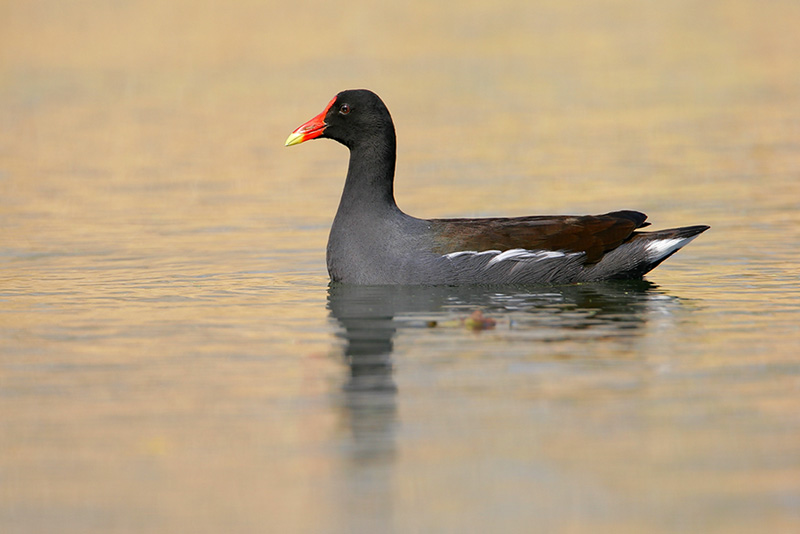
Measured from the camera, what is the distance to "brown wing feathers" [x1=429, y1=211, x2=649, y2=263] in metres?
11.3

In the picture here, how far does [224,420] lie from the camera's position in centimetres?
713

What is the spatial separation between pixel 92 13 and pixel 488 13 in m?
12.1

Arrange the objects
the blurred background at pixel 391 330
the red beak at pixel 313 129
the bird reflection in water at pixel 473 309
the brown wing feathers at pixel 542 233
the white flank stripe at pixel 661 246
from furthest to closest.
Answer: the red beak at pixel 313 129 < the white flank stripe at pixel 661 246 < the brown wing feathers at pixel 542 233 < the bird reflection in water at pixel 473 309 < the blurred background at pixel 391 330

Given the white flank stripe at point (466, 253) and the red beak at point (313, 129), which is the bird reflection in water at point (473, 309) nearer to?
the white flank stripe at point (466, 253)

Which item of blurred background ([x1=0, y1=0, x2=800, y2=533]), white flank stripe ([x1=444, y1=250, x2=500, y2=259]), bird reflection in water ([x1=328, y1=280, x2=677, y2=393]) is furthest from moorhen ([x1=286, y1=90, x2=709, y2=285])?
blurred background ([x1=0, y1=0, x2=800, y2=533])

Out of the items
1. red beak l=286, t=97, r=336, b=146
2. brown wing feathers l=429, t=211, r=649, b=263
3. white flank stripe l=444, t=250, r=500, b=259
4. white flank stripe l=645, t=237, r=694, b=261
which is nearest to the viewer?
white flank stripe l=444, t=250, r=500, b=259

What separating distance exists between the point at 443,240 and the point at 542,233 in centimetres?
87

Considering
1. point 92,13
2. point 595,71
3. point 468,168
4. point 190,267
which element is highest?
point 92,13

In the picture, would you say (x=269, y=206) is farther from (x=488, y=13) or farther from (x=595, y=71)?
(x=488, y=13)

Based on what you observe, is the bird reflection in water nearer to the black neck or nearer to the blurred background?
the blurred background

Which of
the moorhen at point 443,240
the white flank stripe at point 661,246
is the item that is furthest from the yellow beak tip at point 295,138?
the white flank stripe at point 661,246

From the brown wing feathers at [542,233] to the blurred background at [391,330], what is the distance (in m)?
0.51

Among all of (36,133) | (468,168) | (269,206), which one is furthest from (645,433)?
(36,133)

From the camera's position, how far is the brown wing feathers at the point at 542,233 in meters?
11.3
